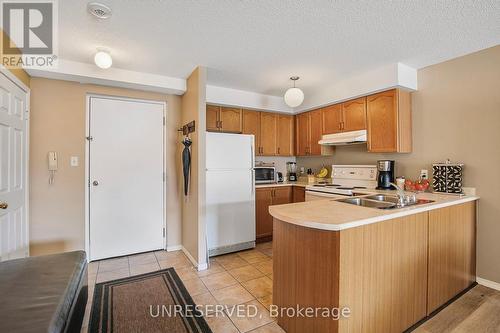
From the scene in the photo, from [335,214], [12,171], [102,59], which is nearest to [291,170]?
[335,214]

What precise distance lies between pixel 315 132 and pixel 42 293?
378cm

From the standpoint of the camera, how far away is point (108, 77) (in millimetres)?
2865

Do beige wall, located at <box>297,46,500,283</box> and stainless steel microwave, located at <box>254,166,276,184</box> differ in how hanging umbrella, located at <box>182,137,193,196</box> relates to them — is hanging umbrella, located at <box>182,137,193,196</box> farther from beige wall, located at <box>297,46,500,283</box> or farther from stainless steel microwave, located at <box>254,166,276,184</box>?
beige wall, located at <box>297,46,500,283</box>

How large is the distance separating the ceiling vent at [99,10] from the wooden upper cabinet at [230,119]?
2.10 meters

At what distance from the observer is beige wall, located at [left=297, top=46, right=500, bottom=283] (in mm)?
2369

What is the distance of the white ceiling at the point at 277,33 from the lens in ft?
5.90

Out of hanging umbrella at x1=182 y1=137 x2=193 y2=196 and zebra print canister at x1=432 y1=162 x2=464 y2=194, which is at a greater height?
hanging umbrella at x1=182 y1=137 x2=193 y2=196

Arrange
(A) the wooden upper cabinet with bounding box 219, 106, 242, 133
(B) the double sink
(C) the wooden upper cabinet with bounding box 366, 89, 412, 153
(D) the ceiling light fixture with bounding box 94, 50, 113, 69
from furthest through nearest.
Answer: (A) the wooden upper cabinet with bounding box 219, 106, 242, 133 → (C) the wooden upper cabinet with bounding box 366, 89, 412, 153 → (D) the ceiling light fixture with bounding box 94, 50, 113, 69 → (B) the double sink

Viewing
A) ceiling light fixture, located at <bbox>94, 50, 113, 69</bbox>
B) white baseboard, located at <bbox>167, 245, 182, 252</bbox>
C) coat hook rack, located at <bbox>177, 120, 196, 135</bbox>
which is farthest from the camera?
white baseboard, located at <bbox>167, 245, 182, 252</bbox>

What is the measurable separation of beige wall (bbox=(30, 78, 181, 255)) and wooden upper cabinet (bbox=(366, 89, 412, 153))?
337 centimetres

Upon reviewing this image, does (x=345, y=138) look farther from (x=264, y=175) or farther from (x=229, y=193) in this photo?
(x=229, y=193)

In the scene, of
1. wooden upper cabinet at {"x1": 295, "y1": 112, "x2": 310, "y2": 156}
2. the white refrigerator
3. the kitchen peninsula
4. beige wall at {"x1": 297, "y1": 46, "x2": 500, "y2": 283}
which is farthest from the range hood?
the kitchen peninsula

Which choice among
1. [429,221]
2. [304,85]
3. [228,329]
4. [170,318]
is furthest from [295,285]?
[304,85]

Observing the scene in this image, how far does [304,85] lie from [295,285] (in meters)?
2.91
